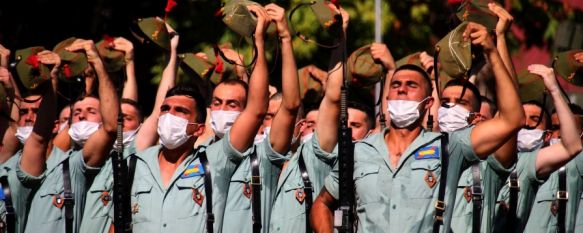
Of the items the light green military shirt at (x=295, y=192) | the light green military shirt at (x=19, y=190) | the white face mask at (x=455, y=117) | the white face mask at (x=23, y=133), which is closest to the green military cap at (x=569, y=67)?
the white face mask at (x=455, y=117)

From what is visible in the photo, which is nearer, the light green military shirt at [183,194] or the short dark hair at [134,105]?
the light green military shirt at [183,194]

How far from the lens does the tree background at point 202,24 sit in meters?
16.4

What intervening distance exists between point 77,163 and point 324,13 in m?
2.38

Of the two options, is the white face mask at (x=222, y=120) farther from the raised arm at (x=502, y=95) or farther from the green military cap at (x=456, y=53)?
the raised arm at (x=502, y=95)

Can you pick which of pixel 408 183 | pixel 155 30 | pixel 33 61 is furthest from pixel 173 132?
pixel 408 183

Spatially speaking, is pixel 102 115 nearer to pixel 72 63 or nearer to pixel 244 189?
pixel 72 63

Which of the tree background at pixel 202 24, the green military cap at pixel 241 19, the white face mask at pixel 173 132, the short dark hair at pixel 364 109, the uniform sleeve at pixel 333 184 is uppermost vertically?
the tree background at pixel 202 24

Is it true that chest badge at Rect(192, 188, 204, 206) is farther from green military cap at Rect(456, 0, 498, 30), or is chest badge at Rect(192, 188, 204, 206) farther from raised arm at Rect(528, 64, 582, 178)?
raised arm at Rect(528, 64, 582, 178)

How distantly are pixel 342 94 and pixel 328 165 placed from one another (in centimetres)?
111

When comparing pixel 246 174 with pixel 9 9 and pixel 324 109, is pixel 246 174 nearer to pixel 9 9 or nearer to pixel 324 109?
pixel 324 109

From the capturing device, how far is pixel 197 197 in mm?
10039

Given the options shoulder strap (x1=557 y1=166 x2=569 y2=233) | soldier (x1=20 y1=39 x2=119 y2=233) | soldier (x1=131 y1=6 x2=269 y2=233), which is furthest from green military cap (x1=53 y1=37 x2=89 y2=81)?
shoulder strap (x1=557 y1=166 x2=569 y2=233)

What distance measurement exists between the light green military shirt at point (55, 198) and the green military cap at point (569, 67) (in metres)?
3.72

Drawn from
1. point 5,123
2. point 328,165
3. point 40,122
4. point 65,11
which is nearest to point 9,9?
point 65,11
